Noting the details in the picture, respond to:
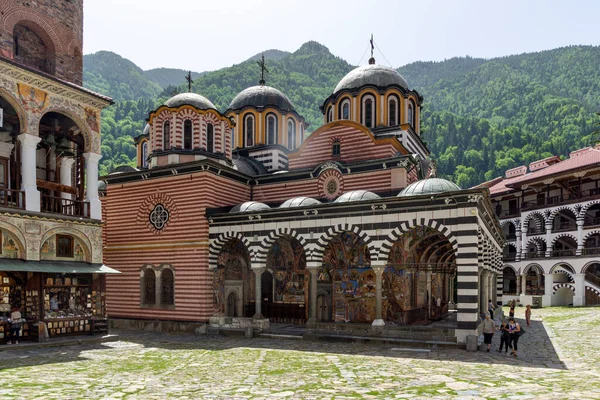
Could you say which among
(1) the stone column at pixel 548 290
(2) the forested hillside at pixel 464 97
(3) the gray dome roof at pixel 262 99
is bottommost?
(1) the stone column at pixel 548 290

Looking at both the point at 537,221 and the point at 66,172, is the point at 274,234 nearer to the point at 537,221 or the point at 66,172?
the point at 66,172

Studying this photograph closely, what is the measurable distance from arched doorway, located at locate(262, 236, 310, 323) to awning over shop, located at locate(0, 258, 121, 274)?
7.66m

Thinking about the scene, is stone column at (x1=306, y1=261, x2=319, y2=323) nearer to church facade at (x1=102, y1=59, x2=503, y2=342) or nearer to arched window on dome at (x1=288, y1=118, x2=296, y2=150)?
church facade at (x1=102, y1=59, x2=503, y2=342)

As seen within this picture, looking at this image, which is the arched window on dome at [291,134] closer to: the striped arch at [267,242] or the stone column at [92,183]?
the striped arch at [267,242]

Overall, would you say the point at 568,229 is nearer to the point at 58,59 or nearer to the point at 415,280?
the point at 415,280

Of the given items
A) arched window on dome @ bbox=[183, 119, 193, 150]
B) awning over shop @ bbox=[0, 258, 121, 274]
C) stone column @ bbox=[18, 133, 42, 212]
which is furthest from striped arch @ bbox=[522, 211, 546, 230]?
stone column @ bbox=[18, 133, 42, 212]

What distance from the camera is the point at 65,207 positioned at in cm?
2017

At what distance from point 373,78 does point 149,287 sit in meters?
15.7

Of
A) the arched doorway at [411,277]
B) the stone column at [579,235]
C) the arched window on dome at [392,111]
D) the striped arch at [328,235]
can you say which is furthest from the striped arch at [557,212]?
the striped arch at [328,235]

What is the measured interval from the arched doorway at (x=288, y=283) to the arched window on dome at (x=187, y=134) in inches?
249

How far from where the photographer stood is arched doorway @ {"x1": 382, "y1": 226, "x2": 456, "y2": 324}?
22.4 meters

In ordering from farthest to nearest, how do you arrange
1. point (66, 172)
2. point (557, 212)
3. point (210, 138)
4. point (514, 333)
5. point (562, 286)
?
1. point (557, 212)
2. point (562, 286)
3. point (210, 138)
4. point (66, 172)
5. point (514, 333)

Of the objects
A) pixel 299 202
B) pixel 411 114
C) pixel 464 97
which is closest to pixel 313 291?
pixel 299 202

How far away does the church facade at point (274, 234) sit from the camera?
20.5 metres
